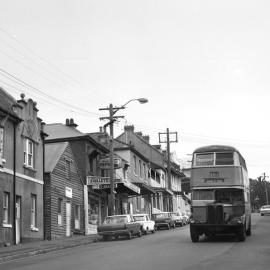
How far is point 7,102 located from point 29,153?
3.11 m

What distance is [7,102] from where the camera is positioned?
28.8 m

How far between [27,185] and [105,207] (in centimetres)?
1469

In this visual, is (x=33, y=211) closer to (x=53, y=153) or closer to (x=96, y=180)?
(x=53, y=153)

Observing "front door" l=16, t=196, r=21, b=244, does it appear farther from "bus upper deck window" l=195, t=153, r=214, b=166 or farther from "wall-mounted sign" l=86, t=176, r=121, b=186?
"bus upper deck window" l=195, t=153, r=214, b=166

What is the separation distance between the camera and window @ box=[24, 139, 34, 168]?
96.0 feet

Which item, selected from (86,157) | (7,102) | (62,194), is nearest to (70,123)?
(86,157)

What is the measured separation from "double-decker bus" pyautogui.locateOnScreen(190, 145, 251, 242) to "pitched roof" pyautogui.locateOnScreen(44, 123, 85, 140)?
51.9ft

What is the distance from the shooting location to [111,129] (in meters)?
35.7

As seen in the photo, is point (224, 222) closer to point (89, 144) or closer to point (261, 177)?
point (89, 144)

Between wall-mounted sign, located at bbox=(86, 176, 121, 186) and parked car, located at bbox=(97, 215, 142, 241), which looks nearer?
parked car, located at bbox=(97, 215, 142, 241)

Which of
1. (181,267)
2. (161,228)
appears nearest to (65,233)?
(161,228)

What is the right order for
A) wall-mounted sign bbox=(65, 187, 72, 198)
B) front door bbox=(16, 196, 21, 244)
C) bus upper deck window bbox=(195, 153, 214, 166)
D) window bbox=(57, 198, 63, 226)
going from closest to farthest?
bus upper deck window bbox=(195, 153, 214, 166) < front door bbox=(16, 196, 21, 244) < window bbox=(57, 198, 63, 226) < wall-mounted sign bbox=(65, 187, 72, 198)

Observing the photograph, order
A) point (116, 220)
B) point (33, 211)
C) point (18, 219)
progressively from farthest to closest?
→ point (116, 220)
point (33, 211)
point (18, 219)

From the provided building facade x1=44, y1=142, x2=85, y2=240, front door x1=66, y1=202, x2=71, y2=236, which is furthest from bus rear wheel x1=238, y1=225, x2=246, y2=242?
front door x1=66, y1=202, x2=71, y2=236
